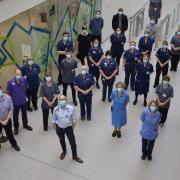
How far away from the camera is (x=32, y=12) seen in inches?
349

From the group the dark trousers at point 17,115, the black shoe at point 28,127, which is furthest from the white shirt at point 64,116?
the black shoe at point 28,127

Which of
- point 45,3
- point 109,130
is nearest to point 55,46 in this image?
point 45,3

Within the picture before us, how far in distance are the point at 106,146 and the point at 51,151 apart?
1237 mm

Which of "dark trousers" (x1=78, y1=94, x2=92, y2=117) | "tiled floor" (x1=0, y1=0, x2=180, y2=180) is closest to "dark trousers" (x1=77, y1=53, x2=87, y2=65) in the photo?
"dark trousers" (x1=78, y1=94, x2=92, y2=117)

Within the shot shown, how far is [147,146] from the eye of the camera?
732 cm

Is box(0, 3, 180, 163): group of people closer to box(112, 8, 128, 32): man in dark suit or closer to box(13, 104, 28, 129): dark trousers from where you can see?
box(13, 104, 28, 129): dark trousers

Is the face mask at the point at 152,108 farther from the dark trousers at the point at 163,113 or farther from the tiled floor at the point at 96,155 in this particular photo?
the dark trousers at the point at 163,113

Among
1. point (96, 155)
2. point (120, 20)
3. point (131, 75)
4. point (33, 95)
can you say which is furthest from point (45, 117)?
point (120, 20)

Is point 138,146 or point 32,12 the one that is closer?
point 138,146

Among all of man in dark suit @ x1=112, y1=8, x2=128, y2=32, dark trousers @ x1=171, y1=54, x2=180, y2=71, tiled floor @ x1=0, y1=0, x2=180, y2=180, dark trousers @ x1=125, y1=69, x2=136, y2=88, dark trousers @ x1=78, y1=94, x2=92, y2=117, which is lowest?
tiled floor @ x1=0, y1=0, x2=180, y2=180

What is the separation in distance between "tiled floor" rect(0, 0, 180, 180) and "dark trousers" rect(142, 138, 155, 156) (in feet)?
0.71

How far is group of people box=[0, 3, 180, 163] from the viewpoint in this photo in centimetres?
685

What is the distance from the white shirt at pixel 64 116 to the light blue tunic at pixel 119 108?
120cm

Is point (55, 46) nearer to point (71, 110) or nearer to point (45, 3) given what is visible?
point (45, 3)
